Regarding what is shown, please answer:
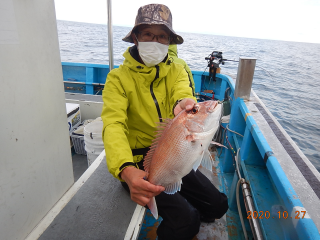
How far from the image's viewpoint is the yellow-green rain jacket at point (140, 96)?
5.98 ft

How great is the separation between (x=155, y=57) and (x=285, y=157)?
4.92 feet

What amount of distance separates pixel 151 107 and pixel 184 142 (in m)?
0.78

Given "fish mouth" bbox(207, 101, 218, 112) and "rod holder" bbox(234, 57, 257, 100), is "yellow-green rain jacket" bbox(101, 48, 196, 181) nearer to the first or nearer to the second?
"fish mouth" bbox(207, 101, 218, 112)

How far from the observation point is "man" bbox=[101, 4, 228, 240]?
1.71m

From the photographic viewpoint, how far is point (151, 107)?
2000mm

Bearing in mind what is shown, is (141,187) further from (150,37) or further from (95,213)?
(150,37)

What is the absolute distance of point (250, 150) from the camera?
2.64 metres

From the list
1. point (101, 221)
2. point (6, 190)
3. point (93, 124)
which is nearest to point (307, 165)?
point (101, 221)

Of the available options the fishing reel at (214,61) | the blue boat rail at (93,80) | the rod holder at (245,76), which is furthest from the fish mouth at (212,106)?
the blue boat rail at (93,80)

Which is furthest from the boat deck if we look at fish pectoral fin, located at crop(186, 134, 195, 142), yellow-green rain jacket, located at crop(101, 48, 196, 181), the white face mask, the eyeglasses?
the eyeglasses

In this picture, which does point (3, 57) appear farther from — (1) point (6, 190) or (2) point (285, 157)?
(2) point (285, 157)

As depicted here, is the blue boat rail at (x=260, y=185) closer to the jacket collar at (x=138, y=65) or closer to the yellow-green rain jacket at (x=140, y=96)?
the yellow-green rain jacket at (x=140, y=96)

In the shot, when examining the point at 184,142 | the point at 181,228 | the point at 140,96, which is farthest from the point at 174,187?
the point at 140,96

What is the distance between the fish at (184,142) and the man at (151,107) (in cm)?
24
